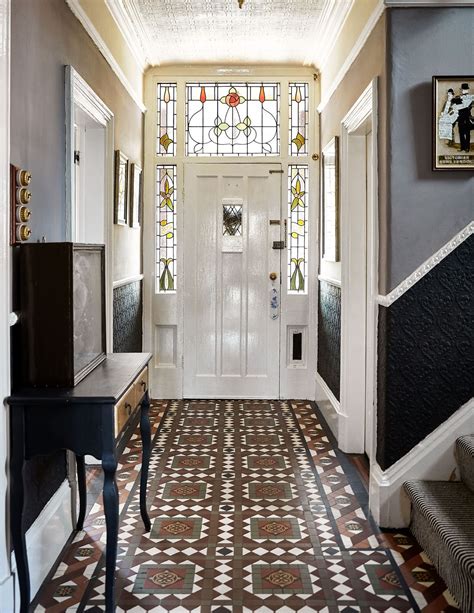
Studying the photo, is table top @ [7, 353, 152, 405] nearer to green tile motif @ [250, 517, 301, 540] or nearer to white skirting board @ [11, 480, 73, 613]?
white skirting board @ [11, 480, 73, 613]

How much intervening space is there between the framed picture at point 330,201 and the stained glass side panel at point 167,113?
1391mm

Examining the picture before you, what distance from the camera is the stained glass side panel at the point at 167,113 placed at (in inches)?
256

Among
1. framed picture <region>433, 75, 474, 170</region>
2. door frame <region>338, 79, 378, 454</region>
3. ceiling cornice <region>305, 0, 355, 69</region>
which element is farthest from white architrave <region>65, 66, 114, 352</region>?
framed picture <region>433, 75, 474, 170</region>

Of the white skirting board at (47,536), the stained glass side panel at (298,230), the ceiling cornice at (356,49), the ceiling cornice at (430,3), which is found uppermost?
the ceiling cornice at (356,49)

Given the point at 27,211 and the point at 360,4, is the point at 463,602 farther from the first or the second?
the point at 360,4

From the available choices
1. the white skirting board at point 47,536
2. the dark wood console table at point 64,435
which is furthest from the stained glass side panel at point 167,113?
the dark wood console table at point 64,435

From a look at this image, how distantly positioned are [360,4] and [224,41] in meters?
1.70

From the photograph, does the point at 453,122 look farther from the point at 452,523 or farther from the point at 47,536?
the point at 47,536

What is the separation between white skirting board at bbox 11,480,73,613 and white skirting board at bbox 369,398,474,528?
5.05 feet

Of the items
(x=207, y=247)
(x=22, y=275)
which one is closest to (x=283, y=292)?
(x=207, y=247)

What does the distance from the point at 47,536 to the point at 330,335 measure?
3164mm

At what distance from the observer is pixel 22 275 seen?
2.82 m

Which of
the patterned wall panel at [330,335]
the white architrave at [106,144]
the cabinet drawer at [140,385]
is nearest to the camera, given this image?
the cabinet drawer at [140,385]

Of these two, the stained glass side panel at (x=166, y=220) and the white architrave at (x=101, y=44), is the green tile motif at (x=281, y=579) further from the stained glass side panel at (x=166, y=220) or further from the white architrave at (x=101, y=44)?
the stained glass side panel at (x=166, y=220)
